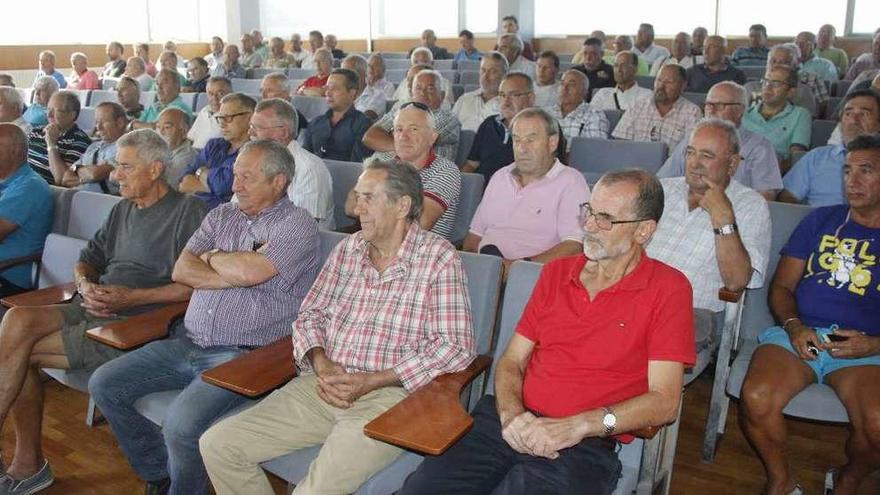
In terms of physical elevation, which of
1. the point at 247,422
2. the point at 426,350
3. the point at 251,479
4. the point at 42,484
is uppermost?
the point at 426,350

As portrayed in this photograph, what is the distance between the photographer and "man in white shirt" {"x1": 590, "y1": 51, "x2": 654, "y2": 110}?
599cm

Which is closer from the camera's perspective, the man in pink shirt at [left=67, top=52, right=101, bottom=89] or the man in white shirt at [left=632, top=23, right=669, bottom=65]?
the man in pink shirt at [left=67, top=52, right=101, bottom=89]

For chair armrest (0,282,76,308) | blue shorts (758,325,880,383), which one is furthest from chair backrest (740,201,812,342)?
chair armrest (0,282,76,308)

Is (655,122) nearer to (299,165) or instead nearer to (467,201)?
(467,201)

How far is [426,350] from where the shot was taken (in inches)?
83.9

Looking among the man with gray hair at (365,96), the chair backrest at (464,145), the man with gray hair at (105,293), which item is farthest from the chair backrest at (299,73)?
the man with gray hair at (105,293)

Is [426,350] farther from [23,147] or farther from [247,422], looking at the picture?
[23,147]

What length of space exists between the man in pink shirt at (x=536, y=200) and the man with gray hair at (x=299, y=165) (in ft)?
2.47

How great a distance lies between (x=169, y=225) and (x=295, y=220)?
23.3 inches

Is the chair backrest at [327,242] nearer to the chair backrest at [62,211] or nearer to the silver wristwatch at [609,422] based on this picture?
the silver wristwatch at [609,422]

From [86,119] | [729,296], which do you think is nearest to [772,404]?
[729,296]

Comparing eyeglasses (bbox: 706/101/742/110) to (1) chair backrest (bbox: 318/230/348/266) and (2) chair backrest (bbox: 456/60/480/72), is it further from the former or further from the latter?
(2) chair backrest (bbox: 456/60/480/72)

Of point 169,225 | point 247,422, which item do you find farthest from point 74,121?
point 247,422

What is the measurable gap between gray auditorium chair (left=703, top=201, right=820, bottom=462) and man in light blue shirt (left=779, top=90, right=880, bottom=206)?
0.88 m
